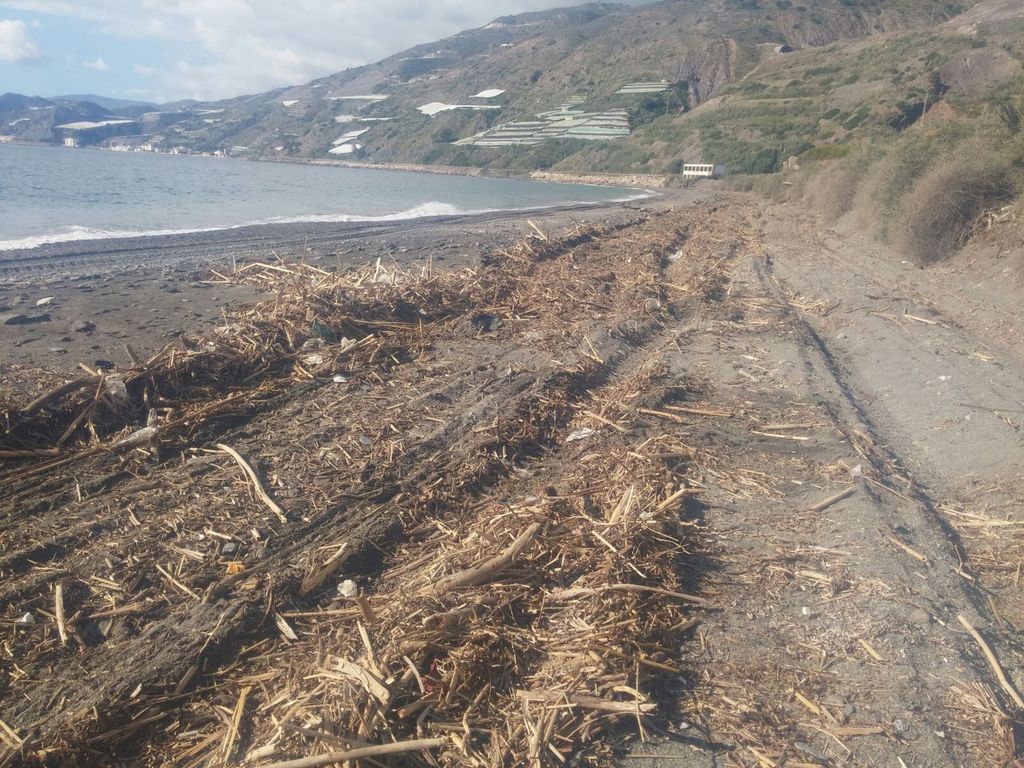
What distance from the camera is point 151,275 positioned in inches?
456

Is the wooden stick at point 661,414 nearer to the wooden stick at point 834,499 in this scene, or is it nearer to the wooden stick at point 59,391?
the wooden stick at point 834,499

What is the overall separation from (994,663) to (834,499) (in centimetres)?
168

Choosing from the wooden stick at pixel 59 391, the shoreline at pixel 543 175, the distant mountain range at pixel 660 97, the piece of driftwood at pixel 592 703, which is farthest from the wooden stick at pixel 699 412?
the shoreline at pixel 543 175

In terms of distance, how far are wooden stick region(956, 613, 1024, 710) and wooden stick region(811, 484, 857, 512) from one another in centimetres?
122

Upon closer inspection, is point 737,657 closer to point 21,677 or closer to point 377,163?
point 21,677

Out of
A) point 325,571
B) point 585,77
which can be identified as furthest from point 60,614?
point 585,77

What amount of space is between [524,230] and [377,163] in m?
86.4

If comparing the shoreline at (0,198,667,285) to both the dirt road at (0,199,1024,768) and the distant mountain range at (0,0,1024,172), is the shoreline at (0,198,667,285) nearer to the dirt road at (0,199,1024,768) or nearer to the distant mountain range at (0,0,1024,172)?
the dirt road at (0,199,1024,768)

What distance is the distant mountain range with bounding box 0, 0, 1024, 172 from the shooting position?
2100 inches

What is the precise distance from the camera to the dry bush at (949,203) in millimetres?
12352

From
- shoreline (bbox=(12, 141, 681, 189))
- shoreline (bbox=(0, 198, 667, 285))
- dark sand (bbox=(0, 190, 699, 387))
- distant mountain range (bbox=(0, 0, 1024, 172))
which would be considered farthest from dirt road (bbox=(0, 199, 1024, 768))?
shoreline (bbox=(12, 141, 681, 189))

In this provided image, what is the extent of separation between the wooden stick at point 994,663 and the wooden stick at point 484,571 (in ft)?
8.18

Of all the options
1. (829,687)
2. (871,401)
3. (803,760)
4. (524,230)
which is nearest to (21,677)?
(803,760)

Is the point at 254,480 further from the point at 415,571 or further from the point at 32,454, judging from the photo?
the point at 32,454
